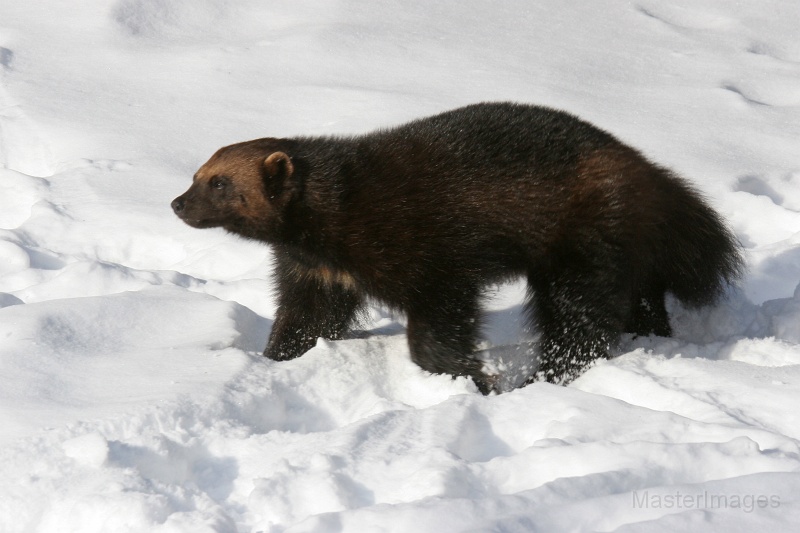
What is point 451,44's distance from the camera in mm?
6363

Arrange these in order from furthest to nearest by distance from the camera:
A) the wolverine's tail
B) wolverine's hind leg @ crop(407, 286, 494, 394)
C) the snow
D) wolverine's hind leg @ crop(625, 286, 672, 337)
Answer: wolverine's hind leg @ crop(625, 286, 672, 337) < the wolverine's tail < wolverine's hind leg @ crop(407, 286, 494, 394) < the snow

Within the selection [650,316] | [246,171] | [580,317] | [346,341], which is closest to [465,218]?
[580,317]

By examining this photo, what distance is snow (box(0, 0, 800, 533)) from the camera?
2.09 metres

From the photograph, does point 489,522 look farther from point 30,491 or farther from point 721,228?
point 721,228

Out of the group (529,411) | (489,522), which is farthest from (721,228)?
(489,522)

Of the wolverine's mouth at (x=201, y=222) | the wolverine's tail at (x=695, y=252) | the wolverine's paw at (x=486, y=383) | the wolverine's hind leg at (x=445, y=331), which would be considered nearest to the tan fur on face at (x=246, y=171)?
the wolverine's mouth at (x=201, y=222)

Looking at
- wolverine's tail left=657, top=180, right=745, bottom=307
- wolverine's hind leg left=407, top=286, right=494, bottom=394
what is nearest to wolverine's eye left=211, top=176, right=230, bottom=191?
wolverine's hind leg left=407, top=286, right=494, bottom=394

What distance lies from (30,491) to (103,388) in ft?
2.20

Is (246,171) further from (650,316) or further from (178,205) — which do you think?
(650,316)

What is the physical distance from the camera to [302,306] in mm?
3561

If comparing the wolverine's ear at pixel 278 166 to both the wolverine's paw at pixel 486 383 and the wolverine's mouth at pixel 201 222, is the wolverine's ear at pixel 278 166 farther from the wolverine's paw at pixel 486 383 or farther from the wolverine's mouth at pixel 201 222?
the wolverine's paw at pixel 486 383

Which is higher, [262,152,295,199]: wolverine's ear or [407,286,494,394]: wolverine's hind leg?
[262,152,295,199]: wolverine's ear

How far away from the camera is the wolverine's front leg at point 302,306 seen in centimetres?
352

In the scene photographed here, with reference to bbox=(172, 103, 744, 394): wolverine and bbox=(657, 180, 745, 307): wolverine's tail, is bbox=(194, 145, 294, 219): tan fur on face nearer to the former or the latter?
bbox=(172, 103, 744, 394): wolverine
